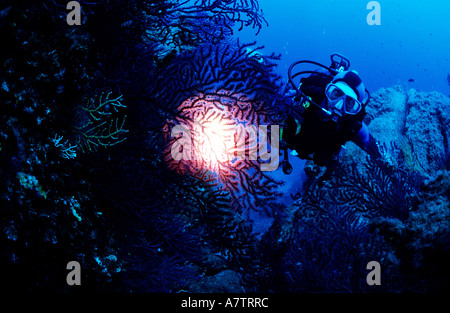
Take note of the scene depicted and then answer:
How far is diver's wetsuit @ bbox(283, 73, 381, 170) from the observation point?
339 cm

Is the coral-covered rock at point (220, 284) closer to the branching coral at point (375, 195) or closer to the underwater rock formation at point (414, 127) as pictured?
the branching coral at point (375, 195)

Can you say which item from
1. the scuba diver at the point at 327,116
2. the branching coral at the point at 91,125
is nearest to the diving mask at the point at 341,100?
the scuba diver at the point at 327,116

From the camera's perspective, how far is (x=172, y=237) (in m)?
3.25

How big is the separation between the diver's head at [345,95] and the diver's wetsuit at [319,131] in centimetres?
13

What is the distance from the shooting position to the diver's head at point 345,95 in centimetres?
313

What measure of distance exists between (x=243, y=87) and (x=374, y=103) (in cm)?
667

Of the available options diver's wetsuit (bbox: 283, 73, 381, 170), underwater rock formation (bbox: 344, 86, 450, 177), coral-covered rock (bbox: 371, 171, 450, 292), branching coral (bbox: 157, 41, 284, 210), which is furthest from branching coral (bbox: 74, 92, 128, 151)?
underwater rock formation (bbox: 344, 86, 450, 177)

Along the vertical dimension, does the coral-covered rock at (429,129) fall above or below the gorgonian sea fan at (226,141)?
above

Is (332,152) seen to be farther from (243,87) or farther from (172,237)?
(172,237)

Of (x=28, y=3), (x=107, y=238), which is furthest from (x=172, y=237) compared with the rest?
(x=28, y=3)

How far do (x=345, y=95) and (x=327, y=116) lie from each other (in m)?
0.34

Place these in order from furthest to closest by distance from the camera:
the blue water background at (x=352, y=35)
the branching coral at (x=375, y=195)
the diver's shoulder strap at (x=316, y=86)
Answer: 1. the blue water background at (x=352, y=35)
2. the branching coral at (x=375, y=195)
3. the diver's shoulder strap at (x=316, y=86)

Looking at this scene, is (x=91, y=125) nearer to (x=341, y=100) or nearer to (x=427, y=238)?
(x=341, y=100)

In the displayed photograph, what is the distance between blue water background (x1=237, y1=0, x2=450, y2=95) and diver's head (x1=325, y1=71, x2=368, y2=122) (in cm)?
8324
